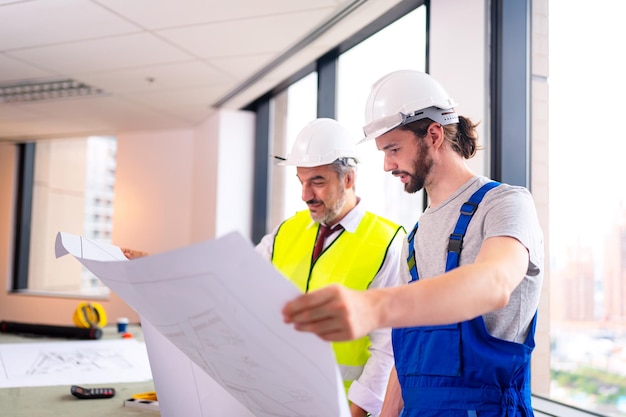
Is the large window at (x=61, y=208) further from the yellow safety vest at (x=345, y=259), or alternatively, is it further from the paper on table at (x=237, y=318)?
the paper on table at (x=237, y=318)

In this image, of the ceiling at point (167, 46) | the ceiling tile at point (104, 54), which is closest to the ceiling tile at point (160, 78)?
the ceiling at point (167, 46)

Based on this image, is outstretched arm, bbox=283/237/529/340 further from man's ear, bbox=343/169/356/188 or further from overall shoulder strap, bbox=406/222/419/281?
man's ear, bbox=343/169/356/188

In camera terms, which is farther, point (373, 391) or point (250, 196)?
point (250, 196)

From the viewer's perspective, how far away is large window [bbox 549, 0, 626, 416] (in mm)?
1790

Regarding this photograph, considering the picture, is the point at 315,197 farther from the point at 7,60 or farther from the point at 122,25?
the point at 7,60

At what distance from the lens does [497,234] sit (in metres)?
1.04

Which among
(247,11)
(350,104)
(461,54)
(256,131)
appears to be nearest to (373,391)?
(461,54)

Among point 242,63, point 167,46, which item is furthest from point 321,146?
point 242,63

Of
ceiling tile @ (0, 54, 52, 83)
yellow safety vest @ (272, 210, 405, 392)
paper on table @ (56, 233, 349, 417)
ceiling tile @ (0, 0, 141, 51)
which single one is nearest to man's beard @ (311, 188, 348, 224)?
yellow safety vest @ (272, 210, 405, 392)

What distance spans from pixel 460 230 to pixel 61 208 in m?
7.57

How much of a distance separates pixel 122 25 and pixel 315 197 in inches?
74.2

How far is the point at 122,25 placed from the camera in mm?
3252

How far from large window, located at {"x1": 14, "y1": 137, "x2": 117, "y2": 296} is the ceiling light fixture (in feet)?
6.80

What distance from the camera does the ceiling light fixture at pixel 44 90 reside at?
15.3ft
